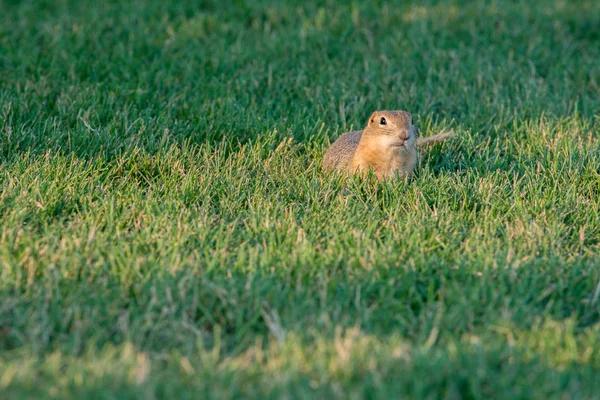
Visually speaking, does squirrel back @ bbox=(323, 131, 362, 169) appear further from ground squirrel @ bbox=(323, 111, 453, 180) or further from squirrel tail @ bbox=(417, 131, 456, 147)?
squirrel tail @ bbox=(417, 131, 456, 147)

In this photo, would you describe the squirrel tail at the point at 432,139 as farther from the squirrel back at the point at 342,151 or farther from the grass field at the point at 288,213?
the squirrel back at the point at 342,151

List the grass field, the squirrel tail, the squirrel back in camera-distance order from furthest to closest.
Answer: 1. the squirrel tail
2. the squirrel back
3. the grass field

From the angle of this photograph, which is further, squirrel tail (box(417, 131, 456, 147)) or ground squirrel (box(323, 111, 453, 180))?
squirrel tail (box(417, 131, 456, 147))

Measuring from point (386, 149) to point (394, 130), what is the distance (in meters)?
0.12

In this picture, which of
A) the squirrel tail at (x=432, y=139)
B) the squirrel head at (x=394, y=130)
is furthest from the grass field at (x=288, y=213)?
the squirrel head at (x=394, y=130)

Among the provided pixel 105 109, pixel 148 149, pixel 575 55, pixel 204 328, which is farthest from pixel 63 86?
pixel 575 55

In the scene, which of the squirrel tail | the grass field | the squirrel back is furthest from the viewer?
the squirrel tail

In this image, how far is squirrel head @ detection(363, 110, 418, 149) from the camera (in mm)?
4578

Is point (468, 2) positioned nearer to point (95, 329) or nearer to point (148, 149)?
point (148, 149)

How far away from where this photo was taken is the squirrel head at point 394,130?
4.58 metres

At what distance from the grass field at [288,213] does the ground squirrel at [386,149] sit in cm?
11

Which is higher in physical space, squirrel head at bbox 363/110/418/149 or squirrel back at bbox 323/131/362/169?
squirrel head at bbox 363/110/418/149

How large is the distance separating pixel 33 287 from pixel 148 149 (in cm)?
173

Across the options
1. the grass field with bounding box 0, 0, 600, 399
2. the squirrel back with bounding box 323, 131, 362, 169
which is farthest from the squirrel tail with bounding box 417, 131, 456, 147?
the squirrel back with bounding box 323, 131, 362, 169
